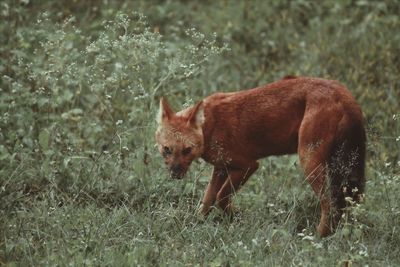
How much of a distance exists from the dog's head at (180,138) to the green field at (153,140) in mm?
258

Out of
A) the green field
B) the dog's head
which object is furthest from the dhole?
the green field

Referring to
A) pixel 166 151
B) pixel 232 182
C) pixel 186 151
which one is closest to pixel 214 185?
pixel 232 182

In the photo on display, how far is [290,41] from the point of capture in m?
11.1

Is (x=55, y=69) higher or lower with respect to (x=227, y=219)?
higher

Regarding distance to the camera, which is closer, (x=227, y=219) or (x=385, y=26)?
(x=227, y=219)

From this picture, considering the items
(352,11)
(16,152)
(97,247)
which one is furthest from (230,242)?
(352,11)

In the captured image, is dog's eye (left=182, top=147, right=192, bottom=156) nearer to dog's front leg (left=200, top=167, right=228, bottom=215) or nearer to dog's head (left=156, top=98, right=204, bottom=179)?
dog's head (left=156, top=98, right=204, bottom=179)

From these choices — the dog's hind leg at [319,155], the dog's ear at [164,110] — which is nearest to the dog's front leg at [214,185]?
the dog's ear at [164,110]

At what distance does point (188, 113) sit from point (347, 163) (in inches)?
59.5

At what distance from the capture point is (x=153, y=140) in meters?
7.84

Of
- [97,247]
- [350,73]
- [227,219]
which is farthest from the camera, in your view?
[350,73]

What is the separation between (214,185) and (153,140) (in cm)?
84

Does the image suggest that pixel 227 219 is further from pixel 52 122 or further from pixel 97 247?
pixel 52 122

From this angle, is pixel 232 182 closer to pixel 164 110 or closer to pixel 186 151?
pixel 186 151
